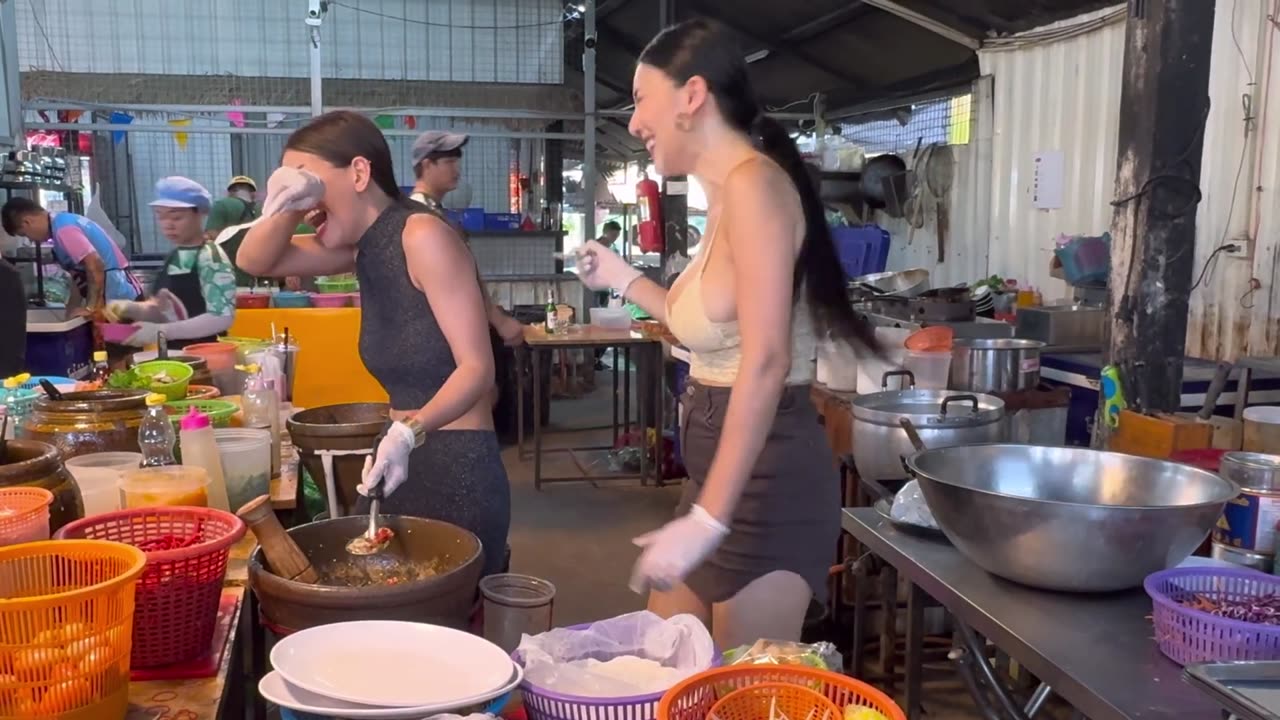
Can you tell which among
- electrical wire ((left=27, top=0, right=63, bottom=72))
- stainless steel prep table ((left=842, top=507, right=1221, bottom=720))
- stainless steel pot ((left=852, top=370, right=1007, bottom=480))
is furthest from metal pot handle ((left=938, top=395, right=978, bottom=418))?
electrical wire ((left=27, top=0, right=63, bottom=72))

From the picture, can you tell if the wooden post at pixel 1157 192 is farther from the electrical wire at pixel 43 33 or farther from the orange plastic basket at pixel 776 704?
the electrical wire at pixel 43 33

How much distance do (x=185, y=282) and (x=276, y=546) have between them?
3.51 metres

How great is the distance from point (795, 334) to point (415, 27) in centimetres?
723

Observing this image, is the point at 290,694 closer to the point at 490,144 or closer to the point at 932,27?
the point at 932,27

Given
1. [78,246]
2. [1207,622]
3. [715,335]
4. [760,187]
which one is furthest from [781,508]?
[78,246]

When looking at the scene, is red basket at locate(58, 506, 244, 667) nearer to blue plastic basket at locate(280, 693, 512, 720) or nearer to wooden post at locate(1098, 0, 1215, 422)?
blue plastic basket at locate(280, 693, 512, 720)

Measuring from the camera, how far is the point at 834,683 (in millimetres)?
1137

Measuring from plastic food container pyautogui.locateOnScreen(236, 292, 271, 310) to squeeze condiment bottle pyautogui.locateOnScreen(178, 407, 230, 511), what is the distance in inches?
154

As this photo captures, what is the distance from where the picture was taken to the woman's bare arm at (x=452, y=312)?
81.3 inches

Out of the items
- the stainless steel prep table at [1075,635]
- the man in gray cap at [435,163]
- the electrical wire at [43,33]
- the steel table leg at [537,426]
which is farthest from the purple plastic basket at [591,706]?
the electrical wire at [43,33]

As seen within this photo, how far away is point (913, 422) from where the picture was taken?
114 inches

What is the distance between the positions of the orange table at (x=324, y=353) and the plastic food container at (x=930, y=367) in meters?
3.27

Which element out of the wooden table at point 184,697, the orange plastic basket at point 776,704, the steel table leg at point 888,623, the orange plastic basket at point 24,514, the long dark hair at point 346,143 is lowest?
the steel table leg at point 888,623

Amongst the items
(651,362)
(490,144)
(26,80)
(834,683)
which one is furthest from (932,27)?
(26,80)
